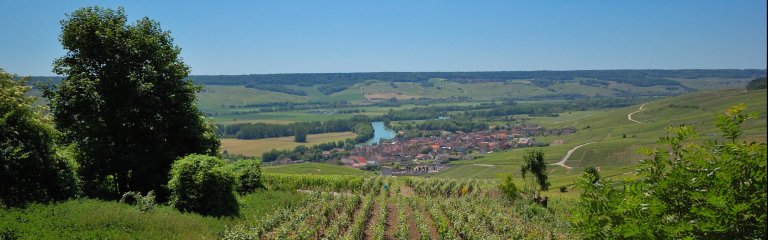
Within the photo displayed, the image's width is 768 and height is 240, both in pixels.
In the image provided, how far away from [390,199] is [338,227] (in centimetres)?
1042

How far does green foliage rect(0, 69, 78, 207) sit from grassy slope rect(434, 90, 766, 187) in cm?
5776

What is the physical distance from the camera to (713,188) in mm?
5844

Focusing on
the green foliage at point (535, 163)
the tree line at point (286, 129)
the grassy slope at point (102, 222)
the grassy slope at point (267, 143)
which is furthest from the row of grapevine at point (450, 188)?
the tree line at point (286, 129)

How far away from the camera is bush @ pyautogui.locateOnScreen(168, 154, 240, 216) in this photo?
62.6 feet

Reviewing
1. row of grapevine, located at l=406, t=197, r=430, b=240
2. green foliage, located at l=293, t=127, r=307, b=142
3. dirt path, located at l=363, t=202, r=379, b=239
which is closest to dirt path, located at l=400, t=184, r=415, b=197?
row of grapevine, located at l=406, t=197, r=430, b=240

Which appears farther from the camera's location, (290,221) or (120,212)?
(290,221)

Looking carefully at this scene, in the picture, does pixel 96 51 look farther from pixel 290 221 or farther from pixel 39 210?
pixel 290 221

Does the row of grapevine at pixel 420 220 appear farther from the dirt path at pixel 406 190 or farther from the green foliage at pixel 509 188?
the green foliage at pixel 509 188

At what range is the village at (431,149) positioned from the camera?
344 ft

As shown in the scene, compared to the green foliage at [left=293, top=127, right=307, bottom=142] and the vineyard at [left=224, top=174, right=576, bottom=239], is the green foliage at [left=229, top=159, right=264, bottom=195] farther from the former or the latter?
the green foliage at [left=293, top=127, right=307, bottom=142]

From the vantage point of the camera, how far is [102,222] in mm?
14492

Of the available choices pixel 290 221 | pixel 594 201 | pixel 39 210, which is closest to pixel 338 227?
pixel 290 221

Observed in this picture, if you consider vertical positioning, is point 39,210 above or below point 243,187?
above

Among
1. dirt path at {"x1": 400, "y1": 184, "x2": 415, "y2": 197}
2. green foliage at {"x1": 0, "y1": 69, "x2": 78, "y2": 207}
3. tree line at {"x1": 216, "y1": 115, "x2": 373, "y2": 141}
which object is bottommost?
tree line at {"x1": 216, "y1": 115, "x2": 373, "y2": 141}
